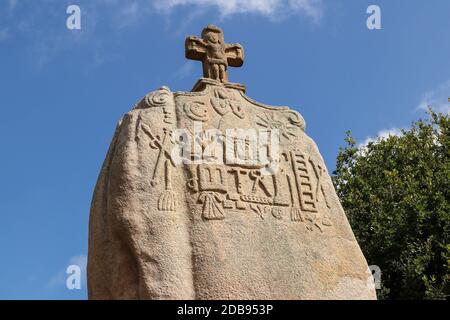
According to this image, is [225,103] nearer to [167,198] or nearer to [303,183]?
[303,183]

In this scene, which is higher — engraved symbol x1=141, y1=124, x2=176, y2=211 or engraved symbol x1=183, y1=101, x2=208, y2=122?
engraved symbol x1=183, y1=101, x2=208, y2=122

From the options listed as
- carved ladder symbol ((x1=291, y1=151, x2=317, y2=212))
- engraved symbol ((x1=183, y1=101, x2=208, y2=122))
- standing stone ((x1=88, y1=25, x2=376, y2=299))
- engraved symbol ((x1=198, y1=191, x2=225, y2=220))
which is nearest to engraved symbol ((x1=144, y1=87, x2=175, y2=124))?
standing stone ((x1=88, y1=25, x2=376, y2=299))

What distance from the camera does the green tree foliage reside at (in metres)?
11.4

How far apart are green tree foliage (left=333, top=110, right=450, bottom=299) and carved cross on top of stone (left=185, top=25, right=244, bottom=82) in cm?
594

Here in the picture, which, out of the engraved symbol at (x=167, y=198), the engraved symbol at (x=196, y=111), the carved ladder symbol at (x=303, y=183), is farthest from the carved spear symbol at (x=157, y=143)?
the carved ladder symbol at (x=303, y=183)

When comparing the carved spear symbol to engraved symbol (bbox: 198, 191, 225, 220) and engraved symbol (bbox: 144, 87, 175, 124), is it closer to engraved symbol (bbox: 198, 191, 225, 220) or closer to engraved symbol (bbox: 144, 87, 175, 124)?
engraved symbol (bbox: 144, 87, 175, 124)

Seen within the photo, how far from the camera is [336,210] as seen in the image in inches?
239

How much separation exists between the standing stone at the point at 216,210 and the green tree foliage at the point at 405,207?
5.76 meters

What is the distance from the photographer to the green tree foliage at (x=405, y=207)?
11422mm

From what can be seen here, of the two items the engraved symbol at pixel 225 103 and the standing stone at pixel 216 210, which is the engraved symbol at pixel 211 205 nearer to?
the standing stone at pixel 216 210

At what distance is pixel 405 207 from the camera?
1198cm
